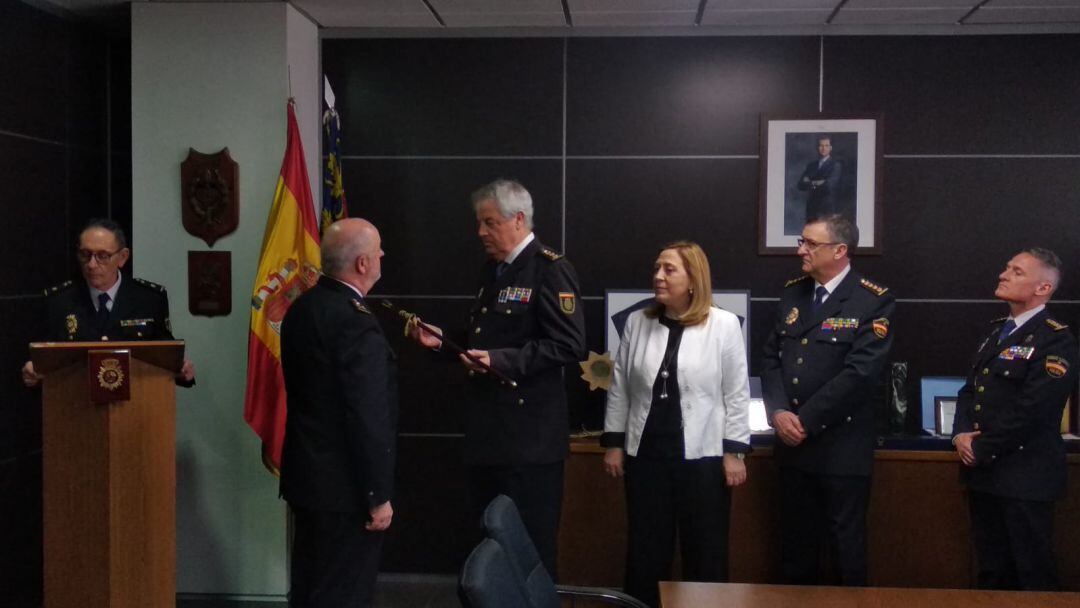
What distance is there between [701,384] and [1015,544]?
4.44 feet

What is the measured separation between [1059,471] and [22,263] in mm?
4299

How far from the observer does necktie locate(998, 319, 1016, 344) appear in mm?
3656

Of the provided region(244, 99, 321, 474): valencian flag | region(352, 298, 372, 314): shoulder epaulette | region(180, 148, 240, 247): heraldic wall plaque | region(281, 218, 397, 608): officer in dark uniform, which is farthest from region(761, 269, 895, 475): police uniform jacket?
region(180, 148, 240, 247): heraldic wall plaque

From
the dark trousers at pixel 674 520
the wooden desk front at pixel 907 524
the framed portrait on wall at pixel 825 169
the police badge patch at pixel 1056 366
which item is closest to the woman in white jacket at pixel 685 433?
the dark trousers at pixel 674 520

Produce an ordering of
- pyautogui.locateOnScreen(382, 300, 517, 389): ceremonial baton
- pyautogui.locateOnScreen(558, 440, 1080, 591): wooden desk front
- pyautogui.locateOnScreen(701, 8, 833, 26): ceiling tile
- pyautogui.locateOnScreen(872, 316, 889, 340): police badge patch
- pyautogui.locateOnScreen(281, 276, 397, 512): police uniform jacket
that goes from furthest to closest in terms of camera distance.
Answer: pyautogui.locateOnScreen(701, 8, 833, 26): ceiling tile
pyautogui.locateOnScreen(558, 440, 1080, 591): wooden desk front
pyautogui.locateOnScreen(872, 316, 889, 340): police badge patch
pyautogui.locateOnScreen(382, 300, 517, 389): ceremonial baton
pyautogui.locateOnScreen(281, 276, 397, 512): police uniform jacket

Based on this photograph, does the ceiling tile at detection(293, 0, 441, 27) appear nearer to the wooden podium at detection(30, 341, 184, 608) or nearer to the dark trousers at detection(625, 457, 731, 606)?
the wooden podium at detection(30, 341, 184, 608)

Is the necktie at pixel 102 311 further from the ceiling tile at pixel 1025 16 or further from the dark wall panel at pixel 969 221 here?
the ceiling tile at pixel 1025 16

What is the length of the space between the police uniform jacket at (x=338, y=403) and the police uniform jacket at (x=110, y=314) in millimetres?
1237

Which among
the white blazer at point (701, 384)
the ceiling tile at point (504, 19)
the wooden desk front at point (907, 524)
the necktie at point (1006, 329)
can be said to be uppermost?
the ceiling tile at point (504, 19)

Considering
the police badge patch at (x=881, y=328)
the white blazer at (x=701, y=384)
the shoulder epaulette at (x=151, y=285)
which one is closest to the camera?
the white blazer at (x=701, y=384)

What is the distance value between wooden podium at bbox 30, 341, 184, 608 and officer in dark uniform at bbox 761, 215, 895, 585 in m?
2.34

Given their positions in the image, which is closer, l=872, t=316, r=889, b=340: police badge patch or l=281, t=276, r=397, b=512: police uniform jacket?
l=281, t=276, r=397, b=512: police uniform jacket

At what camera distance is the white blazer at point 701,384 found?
3314 mm

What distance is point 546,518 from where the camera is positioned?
3.10 meters
